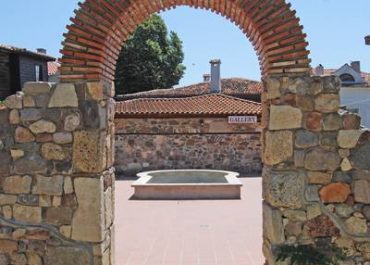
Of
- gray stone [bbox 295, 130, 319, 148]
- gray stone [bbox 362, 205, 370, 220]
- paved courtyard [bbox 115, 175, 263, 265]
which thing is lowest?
paved courtyard [bbox 115, 175, 263, 265]

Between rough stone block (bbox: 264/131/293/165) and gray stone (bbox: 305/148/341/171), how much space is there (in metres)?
0.22

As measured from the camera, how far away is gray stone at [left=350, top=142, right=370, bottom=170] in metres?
4.36

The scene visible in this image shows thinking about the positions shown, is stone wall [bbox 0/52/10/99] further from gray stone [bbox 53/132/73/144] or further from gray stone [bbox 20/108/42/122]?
gray stone [bbox 53/132/73/144]

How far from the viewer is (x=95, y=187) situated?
448 centimetres

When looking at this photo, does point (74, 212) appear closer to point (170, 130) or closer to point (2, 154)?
point (2, 154)

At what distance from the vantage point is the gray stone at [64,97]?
4480 millimetres

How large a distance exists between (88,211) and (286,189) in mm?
2266

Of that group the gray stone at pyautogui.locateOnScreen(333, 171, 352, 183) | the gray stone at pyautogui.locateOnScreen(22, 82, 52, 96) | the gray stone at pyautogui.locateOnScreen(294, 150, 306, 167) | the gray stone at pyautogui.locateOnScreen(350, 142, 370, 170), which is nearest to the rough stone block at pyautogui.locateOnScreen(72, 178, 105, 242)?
the gray stone at pyautogui.locateOnScreen(22, 82, 52, 96)

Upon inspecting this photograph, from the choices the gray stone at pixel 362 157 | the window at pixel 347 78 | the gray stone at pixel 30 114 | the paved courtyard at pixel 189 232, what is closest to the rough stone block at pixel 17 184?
the gray stone at pixel 30 114

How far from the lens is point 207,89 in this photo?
2559cm

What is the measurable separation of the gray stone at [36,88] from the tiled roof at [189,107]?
11514 millimetres

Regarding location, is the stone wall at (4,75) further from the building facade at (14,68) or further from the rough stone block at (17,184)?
the rough stone block at (17,184)

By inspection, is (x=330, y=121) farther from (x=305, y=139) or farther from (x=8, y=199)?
(x=8, y=199)

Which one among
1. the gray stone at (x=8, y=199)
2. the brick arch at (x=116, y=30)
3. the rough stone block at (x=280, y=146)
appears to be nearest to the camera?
the brick arch at (x=116, y=30)
